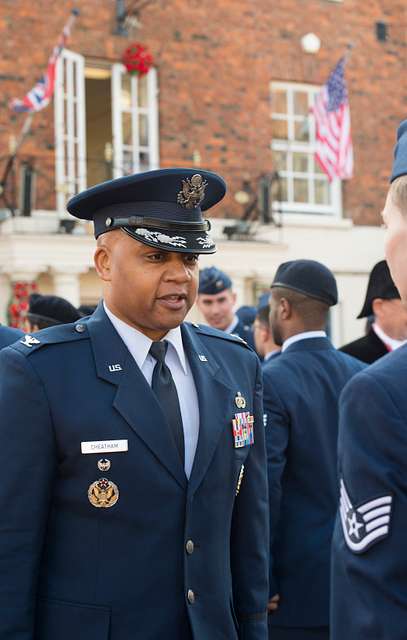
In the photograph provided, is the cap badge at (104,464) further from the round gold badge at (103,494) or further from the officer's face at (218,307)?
the officer's face at (218,307)

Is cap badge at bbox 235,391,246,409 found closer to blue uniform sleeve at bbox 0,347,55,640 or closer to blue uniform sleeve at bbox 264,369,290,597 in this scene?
blue uniform sleeve at bbox 0,347,55,640

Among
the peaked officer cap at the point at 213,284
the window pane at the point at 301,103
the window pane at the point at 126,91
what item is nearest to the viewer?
the peaked officer cap at the point at 213,284

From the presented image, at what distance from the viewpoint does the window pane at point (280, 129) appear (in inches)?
632

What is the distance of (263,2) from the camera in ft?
51.9

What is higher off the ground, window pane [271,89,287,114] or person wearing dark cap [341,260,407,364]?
window pane [271,89,287,114]

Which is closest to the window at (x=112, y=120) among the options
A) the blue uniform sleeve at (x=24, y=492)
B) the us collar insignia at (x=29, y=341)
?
the us collar insignia at (x=29, y=341)

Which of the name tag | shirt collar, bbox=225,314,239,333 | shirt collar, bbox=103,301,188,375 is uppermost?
shirt collar, bbox=103,301,188,375

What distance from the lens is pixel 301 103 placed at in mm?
16312

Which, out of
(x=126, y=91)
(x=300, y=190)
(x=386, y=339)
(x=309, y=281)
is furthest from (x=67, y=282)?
(x=309, y=281)

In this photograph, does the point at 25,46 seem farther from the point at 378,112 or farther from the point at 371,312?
the point at 371,312

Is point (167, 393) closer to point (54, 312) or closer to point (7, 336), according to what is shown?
point (7, 336)

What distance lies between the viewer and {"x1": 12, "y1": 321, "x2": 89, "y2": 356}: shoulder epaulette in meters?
2.49

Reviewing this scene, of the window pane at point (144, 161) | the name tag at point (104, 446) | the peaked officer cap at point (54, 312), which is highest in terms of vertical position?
the window pane at point (144, 161)

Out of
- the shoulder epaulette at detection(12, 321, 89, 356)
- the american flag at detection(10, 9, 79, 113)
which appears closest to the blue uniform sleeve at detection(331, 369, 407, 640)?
the shoulder epaulette at detection(12, 321, 89, 356)
